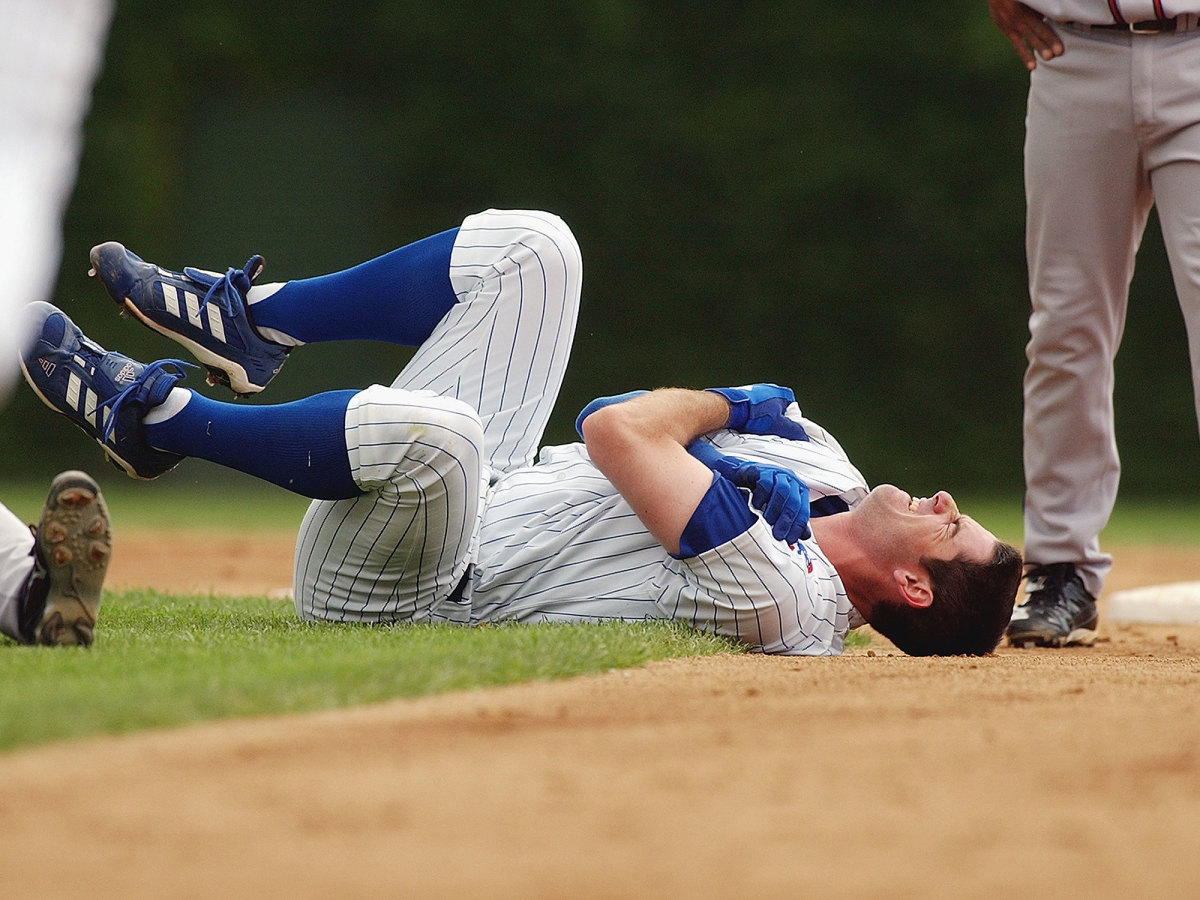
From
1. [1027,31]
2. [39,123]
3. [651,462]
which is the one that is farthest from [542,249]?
[39,123]

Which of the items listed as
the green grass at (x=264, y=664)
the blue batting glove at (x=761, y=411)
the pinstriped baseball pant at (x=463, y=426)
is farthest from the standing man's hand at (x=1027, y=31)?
the green grass at (x=264, y=664)

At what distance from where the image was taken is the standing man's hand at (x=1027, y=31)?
2.91m

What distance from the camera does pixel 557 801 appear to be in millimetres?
1276

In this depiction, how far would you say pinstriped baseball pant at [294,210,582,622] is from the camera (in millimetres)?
2188

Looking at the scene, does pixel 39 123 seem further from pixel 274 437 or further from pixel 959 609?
pixel 959 609

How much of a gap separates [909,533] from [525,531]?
0.64m

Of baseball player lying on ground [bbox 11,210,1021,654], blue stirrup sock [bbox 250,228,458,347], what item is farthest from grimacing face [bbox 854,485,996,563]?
blue stirrup sock [bbox 250,228,458,347]

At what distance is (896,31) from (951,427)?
2.73m

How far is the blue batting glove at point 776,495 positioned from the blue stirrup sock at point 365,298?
57 cm

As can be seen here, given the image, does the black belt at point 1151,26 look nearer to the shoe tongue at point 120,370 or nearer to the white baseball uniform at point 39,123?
the shoe tongue at point 120,370

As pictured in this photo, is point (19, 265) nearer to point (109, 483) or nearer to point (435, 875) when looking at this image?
point (109, 483)

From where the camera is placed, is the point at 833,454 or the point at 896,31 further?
the point at 896,31

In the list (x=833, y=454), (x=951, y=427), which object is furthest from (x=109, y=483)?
(x=833, y=454)

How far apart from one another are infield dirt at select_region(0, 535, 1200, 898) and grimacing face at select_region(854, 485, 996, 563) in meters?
0.55
